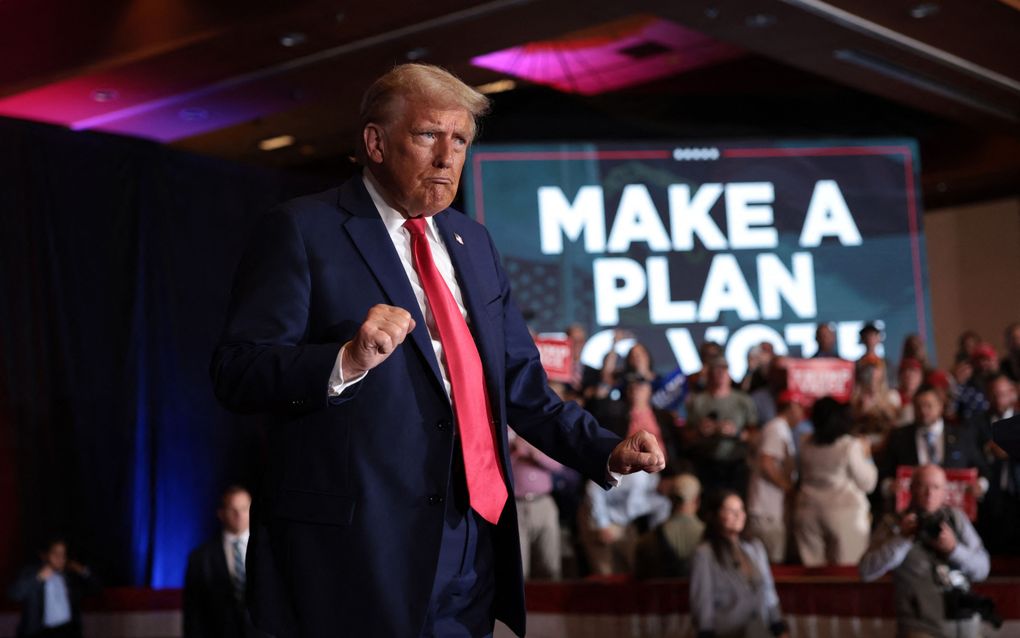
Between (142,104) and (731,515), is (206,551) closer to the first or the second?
(731,515)

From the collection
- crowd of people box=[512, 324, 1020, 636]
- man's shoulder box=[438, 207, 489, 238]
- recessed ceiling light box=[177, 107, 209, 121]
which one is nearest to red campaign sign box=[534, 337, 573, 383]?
crowd of people box=[512, 324, 1020, 636]

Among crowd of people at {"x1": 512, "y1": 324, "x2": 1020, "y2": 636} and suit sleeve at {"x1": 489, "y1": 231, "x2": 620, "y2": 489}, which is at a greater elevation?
suit sleeve at {"x1": 489, "y1": 231, "x2": 620, "y2": 489}

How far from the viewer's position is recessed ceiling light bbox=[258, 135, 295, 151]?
11859 millimetres

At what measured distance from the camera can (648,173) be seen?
37.6 feet

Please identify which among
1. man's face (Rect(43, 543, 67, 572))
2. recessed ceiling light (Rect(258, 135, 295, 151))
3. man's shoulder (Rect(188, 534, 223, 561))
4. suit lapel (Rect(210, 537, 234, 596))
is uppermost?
recessed ceiling light (Rect(258, 135, 295, 151))

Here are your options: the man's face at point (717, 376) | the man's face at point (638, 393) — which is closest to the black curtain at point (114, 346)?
the man's face at point (638, 393)

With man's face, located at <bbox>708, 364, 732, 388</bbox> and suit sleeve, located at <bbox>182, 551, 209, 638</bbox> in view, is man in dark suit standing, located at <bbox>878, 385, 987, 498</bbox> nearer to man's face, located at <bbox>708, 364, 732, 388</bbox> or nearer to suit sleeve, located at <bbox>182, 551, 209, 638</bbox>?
man's face, located at <bbox>708, 364, 732, 388</bbox>

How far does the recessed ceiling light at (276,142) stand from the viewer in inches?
467

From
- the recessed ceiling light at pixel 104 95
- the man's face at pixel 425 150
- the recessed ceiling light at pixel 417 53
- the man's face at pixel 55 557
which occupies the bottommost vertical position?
the man's face at pixel 55 557

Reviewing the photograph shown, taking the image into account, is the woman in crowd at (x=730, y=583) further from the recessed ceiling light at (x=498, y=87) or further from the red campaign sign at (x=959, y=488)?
the recessed ceiling light at (x=498, y=87)

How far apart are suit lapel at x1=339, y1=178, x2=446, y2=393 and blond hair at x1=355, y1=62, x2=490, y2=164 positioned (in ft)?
0.48

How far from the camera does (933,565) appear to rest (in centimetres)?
580

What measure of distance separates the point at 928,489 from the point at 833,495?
5.10 ft

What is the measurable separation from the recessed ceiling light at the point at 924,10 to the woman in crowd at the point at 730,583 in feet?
13.0
